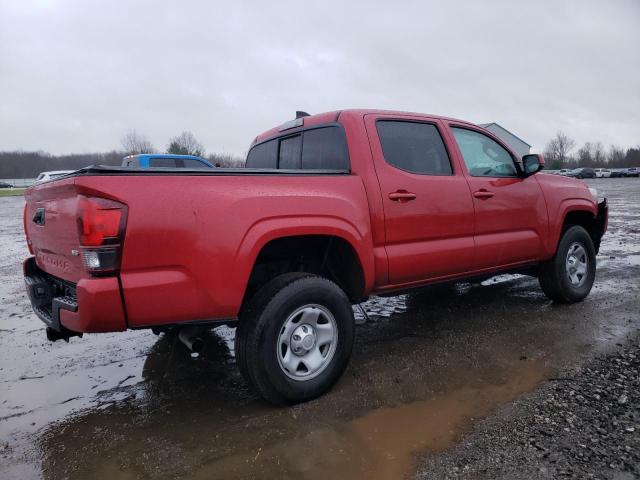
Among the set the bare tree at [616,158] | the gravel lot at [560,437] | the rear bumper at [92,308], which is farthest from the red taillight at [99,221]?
the bare tree at [616,158]

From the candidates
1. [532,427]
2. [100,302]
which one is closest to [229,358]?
[100,302]

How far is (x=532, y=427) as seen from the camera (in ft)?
8.54

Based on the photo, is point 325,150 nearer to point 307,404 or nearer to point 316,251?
point 316,251

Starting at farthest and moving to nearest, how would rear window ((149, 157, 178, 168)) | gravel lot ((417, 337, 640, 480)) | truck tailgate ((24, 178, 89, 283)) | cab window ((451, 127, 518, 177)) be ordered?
rear window ((149, 157, 178, 168)) < cab window ((451, 127, 518, 177)) < truck tailgate ((24, 178, 89, 283)) < gravel lot ((417, 337, 640, 480))

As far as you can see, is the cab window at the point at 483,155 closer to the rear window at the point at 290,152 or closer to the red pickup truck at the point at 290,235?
the red pickup truck at the point at 290,235

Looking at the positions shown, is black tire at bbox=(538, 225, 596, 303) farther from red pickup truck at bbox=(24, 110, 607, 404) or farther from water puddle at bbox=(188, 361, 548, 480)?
water puddle at bbox=(188, 361, 548, 480)

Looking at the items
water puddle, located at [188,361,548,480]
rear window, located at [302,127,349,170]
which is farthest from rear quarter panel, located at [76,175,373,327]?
water puddle, located at [188,361,548,480]

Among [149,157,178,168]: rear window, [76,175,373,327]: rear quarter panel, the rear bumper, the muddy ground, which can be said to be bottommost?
the muddy ground

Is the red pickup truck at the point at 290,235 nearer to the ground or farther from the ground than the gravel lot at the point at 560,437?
farther from the ground

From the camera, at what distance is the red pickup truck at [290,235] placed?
8.02 feet

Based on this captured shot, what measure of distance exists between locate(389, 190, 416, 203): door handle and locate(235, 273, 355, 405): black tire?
0.86 meters

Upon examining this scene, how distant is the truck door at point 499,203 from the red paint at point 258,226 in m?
0.02

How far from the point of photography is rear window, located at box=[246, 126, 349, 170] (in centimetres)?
356

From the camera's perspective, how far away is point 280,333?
2873mm
